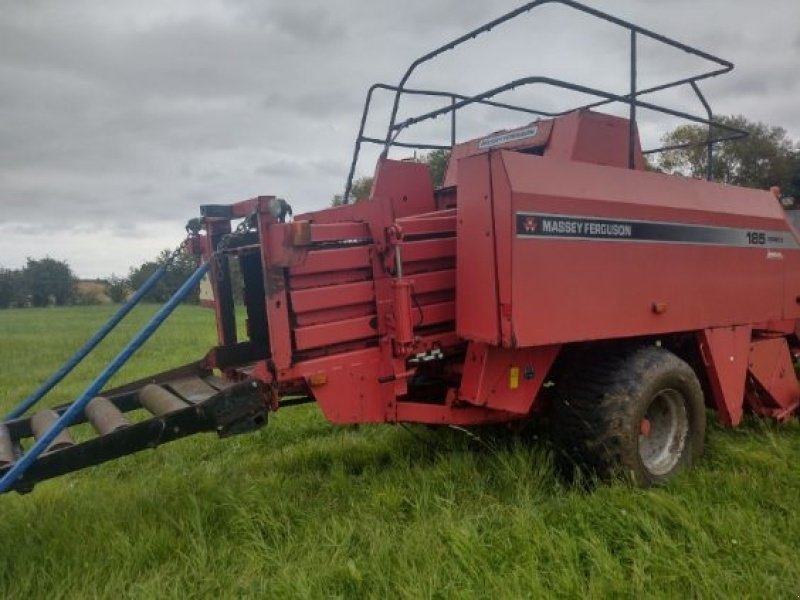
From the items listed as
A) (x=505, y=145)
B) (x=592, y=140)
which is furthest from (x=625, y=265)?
(x=505, y=145)

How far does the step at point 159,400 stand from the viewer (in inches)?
117

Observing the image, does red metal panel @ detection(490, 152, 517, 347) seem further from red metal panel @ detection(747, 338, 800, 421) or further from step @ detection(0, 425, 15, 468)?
red metal panel @ detection(747, 338, 800, 421)

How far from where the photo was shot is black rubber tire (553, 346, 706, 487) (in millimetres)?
3328

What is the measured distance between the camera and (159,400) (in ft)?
10.4

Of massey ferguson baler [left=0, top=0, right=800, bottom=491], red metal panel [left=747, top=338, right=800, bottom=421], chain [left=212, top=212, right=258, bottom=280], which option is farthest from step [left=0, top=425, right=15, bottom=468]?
red metal panel [left=747, top=338, right=800, bottom=421]

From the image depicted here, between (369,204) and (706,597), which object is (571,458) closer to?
(706,597)

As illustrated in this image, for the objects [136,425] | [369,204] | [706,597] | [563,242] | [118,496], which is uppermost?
[369,204]

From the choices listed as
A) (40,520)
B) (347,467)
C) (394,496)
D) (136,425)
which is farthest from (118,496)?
(394,496)

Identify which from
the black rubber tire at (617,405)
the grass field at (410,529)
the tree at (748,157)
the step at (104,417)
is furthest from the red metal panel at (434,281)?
the tree at (748,157)

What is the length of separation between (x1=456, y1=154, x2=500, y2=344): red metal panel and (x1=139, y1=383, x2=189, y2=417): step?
58.0 inches

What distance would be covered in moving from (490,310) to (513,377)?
46cm

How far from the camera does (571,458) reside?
3473 millimetres

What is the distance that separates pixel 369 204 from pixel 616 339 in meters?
1.70

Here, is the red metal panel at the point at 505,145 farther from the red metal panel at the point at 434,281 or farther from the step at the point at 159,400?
the step at the point at 159,400
